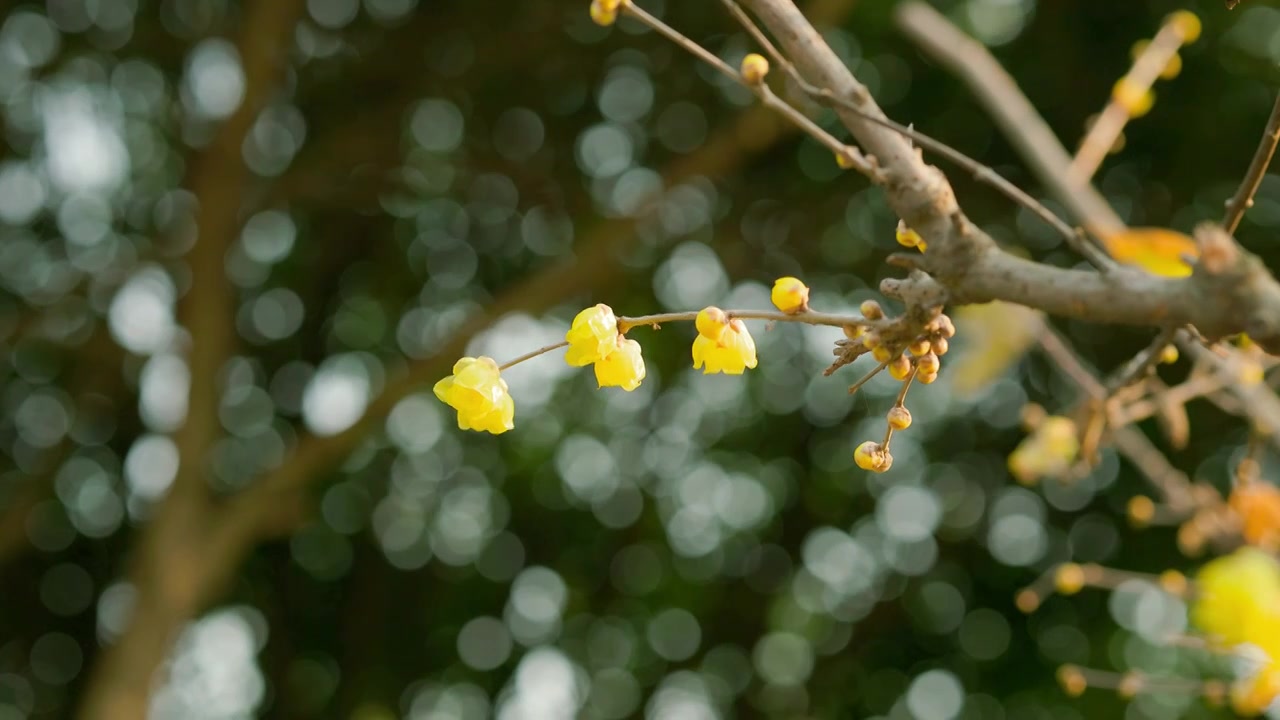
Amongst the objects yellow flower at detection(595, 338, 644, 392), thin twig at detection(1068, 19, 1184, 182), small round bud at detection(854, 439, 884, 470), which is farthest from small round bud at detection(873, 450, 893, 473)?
thin twig at detection(1068, 19, 1184, 182)

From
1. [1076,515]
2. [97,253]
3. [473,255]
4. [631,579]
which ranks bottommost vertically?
[631,579]

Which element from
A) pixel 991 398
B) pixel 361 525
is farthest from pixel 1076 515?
pixel 361 525

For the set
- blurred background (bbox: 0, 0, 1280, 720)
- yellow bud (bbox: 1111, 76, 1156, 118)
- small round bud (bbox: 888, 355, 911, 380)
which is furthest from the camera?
blurred background (bbox: 0, 0, 1280, 720)

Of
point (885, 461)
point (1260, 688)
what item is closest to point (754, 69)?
point (885, 461)

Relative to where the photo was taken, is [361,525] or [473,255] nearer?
[473,255]

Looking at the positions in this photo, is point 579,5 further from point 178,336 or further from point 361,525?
point 361,525

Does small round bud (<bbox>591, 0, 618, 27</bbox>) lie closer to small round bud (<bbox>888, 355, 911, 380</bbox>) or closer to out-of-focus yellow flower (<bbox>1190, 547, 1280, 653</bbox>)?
small round bud (<bbox>888, 355, 911, 380</bbox>)
